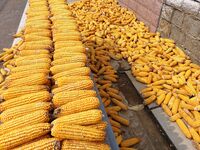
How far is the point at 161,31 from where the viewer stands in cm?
626

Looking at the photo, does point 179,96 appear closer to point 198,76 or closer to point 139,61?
point 198,76

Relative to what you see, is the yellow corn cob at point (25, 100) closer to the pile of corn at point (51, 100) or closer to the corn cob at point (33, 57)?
the pile of corn at point (51, 100)

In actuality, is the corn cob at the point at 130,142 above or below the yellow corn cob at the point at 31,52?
below

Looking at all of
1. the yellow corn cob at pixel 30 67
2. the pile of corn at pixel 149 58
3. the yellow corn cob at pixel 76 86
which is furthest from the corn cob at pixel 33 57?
the pile of corn at pixel 149 58

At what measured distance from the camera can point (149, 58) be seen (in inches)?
211

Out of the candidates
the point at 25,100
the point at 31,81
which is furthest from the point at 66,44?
the point at 25,100

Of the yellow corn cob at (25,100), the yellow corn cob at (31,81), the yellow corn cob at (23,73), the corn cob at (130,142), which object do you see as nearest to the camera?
the yellow corn cob at (25,100)

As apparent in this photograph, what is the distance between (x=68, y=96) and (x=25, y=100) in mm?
448

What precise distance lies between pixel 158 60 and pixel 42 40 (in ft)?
9.15

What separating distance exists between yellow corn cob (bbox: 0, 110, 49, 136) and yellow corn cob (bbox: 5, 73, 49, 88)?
1.88 feet

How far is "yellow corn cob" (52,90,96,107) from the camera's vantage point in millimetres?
2434

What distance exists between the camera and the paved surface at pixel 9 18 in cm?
690

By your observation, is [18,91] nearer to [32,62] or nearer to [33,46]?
[32,62]

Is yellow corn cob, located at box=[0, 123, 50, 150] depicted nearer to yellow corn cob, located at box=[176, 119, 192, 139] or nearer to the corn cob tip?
the corn cob tip
